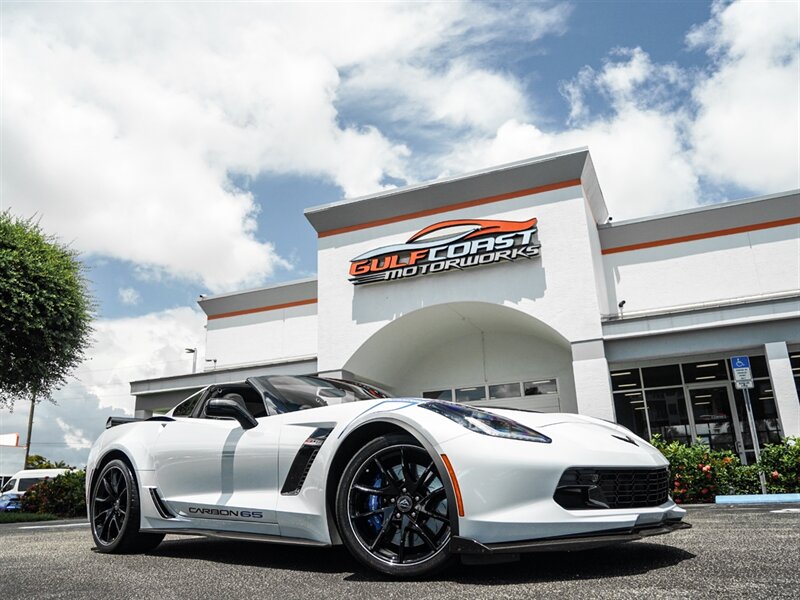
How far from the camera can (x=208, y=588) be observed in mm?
2783

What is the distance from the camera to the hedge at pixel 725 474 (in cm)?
1029

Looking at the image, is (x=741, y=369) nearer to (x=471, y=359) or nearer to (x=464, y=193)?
(x=464, y=193)

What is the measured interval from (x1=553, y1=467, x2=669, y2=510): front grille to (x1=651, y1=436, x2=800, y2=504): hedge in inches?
324

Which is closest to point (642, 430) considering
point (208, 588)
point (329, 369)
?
point (329, 369)

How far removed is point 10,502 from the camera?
18688mm

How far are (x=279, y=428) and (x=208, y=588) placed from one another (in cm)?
104

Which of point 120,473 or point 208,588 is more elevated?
point 120,473

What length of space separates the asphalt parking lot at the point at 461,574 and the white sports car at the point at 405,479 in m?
0.16

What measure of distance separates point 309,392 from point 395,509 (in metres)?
1.36

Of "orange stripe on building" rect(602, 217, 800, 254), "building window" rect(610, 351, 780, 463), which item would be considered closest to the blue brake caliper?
"building window" rect(610, 351, 780, 463)

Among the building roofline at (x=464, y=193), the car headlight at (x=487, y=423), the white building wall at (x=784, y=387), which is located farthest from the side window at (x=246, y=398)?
the building roofline at (x=464, y=193)

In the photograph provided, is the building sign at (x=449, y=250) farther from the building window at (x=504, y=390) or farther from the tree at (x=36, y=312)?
the tree at (x=36, y=312)

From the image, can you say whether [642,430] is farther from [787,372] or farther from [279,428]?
[279,428]

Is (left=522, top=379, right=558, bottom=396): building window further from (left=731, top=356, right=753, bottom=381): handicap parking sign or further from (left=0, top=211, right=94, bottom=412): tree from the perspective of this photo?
(left=0, top=211, right=94, bottom=412): tree
